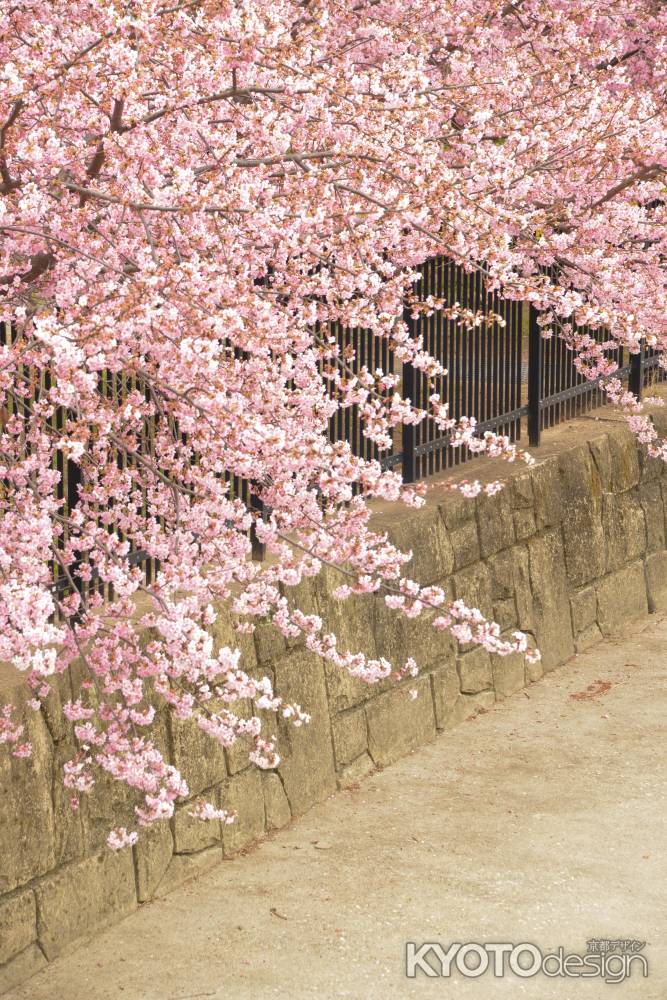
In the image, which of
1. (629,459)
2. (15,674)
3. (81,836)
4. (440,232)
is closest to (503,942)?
(81,836)

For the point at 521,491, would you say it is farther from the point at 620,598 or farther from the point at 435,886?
the point at 435,886

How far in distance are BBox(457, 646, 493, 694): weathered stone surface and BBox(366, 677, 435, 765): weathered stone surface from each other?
1.33 ft

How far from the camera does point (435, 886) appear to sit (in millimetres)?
6996

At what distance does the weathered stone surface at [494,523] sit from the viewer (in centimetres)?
934

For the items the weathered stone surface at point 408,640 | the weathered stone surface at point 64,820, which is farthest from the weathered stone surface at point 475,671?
the weathered stone surface at point 64,820

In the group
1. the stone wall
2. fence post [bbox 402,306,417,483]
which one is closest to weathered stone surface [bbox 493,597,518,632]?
the stone wall

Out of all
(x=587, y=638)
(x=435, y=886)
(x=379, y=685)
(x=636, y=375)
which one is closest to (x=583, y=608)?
(x=587, y=638)

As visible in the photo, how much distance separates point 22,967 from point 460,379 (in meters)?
4.76

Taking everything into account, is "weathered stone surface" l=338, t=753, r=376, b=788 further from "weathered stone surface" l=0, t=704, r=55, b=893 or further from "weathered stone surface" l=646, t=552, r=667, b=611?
"weathered stone surface" l=646, t=552, r=667, b=611

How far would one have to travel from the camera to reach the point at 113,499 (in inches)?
262

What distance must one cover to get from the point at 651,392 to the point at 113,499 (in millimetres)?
6812

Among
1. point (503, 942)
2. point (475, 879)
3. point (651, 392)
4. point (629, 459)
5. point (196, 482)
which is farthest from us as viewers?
point (651, 392)

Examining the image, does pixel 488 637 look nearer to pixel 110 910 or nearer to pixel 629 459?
pixel 110 910

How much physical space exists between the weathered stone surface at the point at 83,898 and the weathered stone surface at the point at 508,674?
3423 mm
